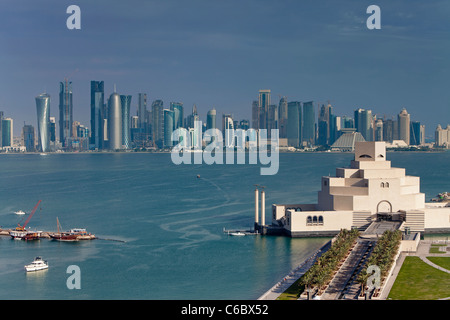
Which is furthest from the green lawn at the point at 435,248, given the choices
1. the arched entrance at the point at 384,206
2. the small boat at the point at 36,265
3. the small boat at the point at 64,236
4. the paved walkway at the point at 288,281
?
the small boat at the point at 64,236

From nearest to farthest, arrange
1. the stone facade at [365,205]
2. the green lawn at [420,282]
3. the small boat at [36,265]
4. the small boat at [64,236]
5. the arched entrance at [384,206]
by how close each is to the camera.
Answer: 1. the green lawn at [420,282]
2. the small boat at [36,265]
3. the stone facade at [365,205]
4. the arched entrance at [384,206]
5. the small boat at [64,236]

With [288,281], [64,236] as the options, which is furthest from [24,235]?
[288,281]

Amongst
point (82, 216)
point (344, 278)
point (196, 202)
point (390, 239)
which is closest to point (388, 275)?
point (344, 278)

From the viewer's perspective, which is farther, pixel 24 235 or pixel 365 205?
pixel 24 235

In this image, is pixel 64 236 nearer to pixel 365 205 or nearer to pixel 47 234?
pixel 47 234

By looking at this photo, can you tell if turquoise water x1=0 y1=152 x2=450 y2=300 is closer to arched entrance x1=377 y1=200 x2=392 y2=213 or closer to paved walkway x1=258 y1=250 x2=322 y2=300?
paved walkway x1=258 y1=250 x2=322 y2=300

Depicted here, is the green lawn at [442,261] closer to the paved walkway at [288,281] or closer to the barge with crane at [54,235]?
the paved walkway at [288,281]
